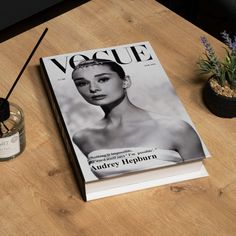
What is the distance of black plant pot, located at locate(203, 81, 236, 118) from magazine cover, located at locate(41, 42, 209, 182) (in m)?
0.06

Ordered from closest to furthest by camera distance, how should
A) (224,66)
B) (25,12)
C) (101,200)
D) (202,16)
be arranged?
(101,200) < (224,66) < (25,12) < (202,16)

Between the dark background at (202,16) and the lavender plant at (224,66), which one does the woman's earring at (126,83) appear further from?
the dark background at (202,16)

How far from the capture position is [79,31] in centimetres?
111

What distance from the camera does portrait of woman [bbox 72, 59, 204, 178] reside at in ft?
2.77

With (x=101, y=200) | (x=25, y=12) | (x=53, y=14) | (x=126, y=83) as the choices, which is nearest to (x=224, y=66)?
(x=126, y=83)

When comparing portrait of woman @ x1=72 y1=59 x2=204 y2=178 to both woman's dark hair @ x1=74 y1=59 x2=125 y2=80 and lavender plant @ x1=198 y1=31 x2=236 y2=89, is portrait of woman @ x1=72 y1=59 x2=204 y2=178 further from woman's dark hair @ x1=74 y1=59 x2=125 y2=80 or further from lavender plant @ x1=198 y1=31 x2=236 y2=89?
lavender plant @ x1=198 y1=31 x2=236 y2=89

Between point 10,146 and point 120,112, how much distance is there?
0.19m

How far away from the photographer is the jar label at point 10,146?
0.84 meters

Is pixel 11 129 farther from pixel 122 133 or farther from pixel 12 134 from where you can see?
pixel 122 133

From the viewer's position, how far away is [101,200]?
2.76ft

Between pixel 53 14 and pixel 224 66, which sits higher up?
pixel 224 66

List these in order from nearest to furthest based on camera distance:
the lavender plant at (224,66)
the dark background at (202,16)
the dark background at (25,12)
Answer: the lavender plant at (224,66) → the dark background at (25,12) → the dark background at (202,16)

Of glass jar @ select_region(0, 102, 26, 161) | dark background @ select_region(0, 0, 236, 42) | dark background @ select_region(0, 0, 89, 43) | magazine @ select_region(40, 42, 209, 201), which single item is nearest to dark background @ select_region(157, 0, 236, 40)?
dark background @ select_region(0, 0, 236, 42)

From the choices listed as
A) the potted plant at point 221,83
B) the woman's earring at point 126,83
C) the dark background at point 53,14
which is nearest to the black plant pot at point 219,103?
the potted plant at point 221,83
